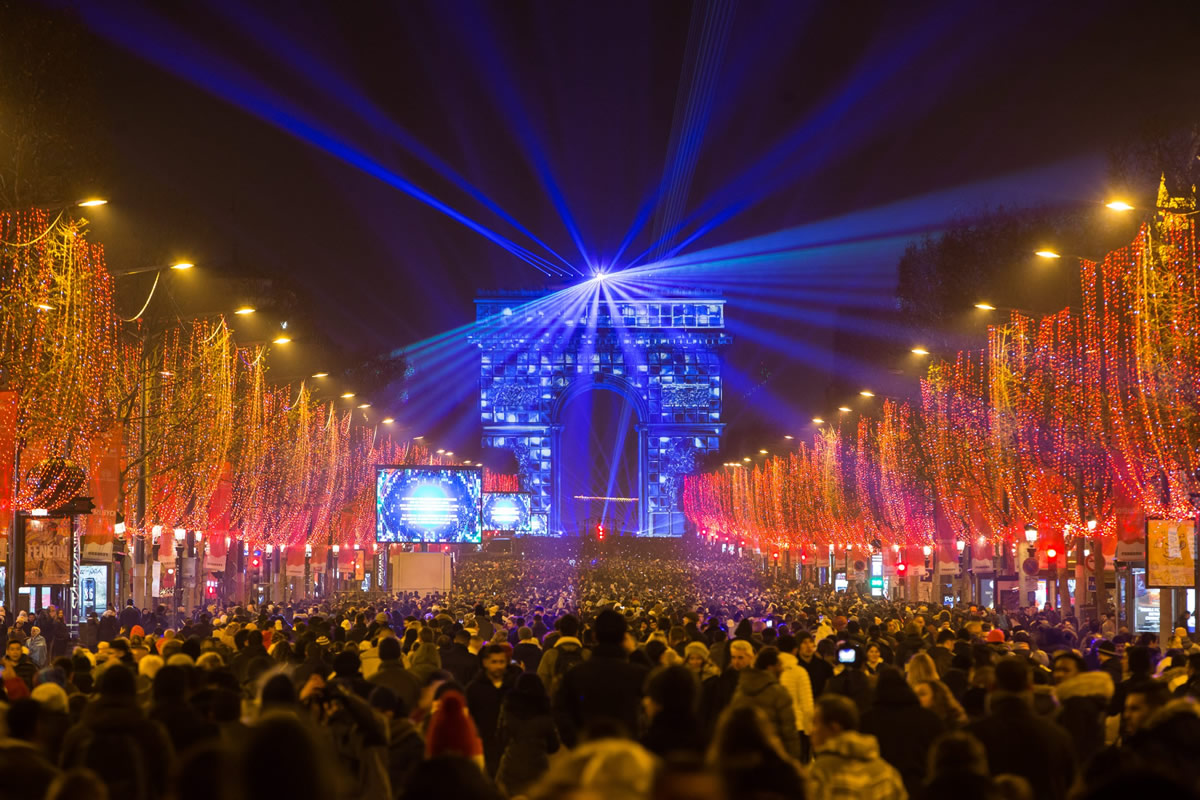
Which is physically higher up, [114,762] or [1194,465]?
[1194,465]

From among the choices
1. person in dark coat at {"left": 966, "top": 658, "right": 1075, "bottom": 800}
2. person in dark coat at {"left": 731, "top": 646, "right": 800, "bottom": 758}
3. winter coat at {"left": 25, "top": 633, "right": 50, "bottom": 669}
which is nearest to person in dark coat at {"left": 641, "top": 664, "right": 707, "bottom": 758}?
person in dark coat at {"left": 966, "top": 658, "right": 1075, "bottom": 800}

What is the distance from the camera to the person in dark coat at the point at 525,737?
37.6 ft

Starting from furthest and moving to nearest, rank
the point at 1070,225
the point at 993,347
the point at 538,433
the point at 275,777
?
the point at 538,433 < the point at 1070,225 < the point at 993,347 < the point at 275,777

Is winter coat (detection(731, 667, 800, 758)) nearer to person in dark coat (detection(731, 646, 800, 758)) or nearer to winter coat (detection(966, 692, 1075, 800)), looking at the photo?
person in dark coat (detection(731, 646, 800, 758))

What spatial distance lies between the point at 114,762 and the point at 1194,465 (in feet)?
85.8

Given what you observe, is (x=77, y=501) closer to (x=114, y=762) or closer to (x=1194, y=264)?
(x=1194, y=264)

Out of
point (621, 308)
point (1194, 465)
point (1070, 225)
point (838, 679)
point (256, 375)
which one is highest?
point (621, 308)

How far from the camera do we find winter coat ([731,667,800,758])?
1186 cm

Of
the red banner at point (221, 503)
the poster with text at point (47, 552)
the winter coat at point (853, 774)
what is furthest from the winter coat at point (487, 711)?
the red banner at point (221, 503)

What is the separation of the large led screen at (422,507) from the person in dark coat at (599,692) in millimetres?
40838

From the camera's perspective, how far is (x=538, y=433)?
168250 millimetres

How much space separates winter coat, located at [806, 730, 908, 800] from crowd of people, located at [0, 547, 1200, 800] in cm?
1

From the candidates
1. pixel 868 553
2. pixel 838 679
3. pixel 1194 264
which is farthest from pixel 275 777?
pixel 868 553

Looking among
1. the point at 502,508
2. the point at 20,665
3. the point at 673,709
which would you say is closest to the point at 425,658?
the point at 20,665
